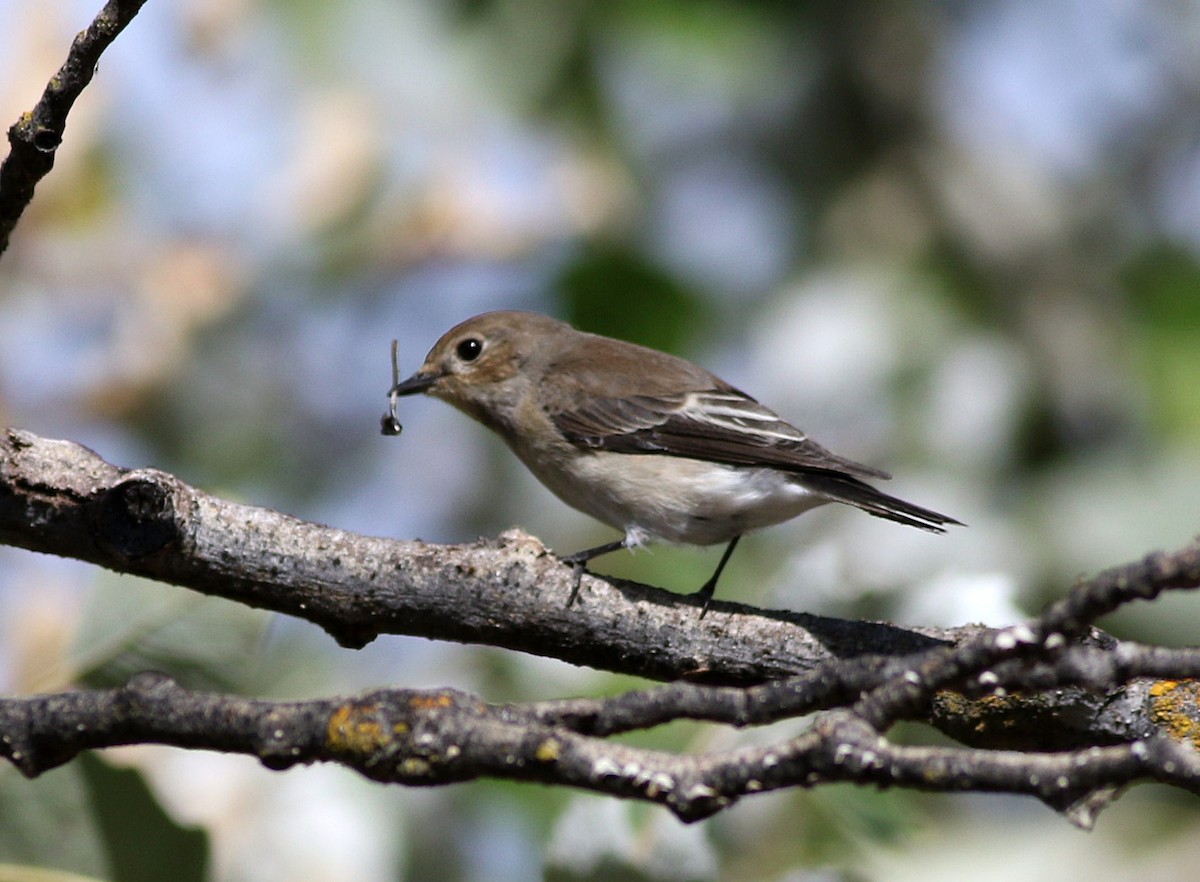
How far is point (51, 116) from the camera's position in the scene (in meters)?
2.31

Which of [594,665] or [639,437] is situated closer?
[594,665]

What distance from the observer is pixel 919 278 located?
658 cm

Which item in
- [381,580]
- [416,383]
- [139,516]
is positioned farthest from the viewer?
[416,383]

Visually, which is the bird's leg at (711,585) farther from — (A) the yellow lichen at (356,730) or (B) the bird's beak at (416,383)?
(B) the bird's beak at (416,383)

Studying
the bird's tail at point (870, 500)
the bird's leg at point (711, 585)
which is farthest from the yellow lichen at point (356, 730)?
the bird's tail at point (870, 500)

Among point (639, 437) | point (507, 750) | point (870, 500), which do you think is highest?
point (639, 437)

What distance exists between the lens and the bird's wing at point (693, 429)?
4.32 meters

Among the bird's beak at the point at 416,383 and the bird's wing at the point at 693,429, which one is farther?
the bird's beak at the point at 416,383

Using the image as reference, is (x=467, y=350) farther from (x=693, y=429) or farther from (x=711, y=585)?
(x=711, y=585)

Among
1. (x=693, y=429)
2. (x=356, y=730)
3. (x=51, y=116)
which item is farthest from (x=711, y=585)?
(x=51, y=116)

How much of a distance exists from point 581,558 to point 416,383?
1.86 metres

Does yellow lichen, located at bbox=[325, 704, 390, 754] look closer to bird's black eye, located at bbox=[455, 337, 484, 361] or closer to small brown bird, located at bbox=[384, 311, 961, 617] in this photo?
small brown bird, located at bbox=[384, 311, 961, 617]

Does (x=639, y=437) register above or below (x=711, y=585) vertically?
above

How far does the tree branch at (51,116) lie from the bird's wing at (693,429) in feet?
8.10
